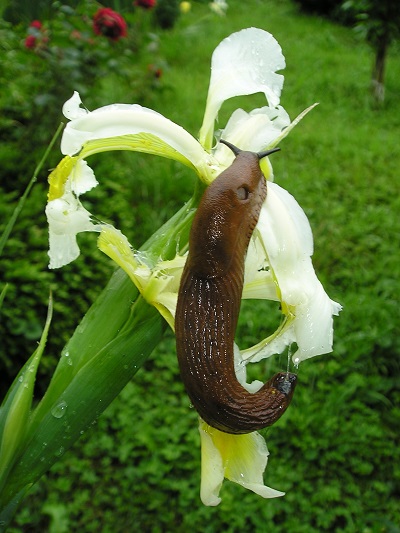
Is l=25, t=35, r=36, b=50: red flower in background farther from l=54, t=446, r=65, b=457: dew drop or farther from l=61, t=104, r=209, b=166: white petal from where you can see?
l=54, t=446, r=65, b=457: dew drop

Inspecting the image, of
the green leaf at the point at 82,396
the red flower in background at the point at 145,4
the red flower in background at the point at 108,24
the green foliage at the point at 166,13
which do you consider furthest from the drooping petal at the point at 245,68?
the green foliage at the point at 166,13

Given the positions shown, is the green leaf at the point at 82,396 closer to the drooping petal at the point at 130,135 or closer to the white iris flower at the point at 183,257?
the white iris flower at the point at 183,257

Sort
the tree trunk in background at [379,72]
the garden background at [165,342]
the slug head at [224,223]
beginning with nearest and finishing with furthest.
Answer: the slug head at [224,223]
the garden background at [165,342]
the tree trunk in background at [379,72]

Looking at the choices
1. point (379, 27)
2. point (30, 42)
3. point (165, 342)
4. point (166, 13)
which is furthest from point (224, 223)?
point (166, 13)

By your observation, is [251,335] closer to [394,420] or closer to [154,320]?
[394,420]

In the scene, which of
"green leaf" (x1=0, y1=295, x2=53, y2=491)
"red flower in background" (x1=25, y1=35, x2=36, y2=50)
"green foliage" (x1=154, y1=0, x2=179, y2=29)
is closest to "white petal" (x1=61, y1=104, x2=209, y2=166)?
"green leaf" (x1=0, y1=295, x2=53, y2=491)

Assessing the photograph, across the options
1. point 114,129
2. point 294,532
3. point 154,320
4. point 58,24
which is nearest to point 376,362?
point 294,532

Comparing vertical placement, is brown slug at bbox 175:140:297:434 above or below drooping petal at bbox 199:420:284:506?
above
